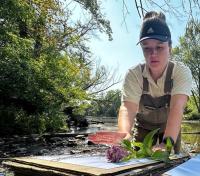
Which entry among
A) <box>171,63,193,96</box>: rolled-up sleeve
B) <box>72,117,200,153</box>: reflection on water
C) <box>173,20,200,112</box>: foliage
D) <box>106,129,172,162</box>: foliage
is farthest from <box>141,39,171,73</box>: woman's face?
<box>173,20,200,112</box>: foliage

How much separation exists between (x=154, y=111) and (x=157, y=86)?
27 centimetres

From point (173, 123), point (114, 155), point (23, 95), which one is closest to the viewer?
point (114, 155)

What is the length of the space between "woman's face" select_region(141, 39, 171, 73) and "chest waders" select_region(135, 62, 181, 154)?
13cm

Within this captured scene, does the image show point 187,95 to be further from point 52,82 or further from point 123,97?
point 52,82

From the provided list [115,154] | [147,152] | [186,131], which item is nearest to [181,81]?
[147,152]

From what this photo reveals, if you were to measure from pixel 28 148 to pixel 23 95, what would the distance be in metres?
4.11

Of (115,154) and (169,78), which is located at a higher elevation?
(169,78)

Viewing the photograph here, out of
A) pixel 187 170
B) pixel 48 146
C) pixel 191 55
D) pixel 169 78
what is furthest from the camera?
pixel 191 55

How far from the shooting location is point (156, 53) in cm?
292

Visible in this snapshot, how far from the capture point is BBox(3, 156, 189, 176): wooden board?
1842 millimetres

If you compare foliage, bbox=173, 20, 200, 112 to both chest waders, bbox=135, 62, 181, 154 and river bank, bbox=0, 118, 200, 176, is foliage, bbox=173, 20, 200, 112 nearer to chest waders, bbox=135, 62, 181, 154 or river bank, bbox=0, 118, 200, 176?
river bank, bbox=0, 118, 200, 176

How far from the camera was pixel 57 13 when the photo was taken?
2528cm

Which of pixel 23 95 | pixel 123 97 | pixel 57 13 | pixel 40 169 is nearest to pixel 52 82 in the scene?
pixel 23 95

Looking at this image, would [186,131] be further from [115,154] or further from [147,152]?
[115,154]
